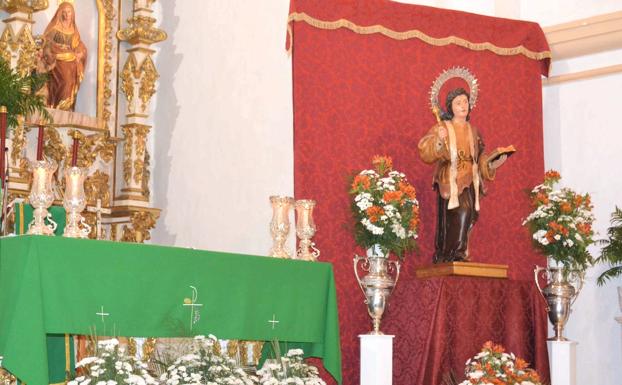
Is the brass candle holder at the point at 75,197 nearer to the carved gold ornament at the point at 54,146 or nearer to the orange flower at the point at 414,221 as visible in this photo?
the orange flower at the point at 414,221

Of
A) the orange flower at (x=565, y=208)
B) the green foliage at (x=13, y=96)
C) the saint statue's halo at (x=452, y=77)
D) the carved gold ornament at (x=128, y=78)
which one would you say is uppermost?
the carved gold ornament at (x=128, y=78)

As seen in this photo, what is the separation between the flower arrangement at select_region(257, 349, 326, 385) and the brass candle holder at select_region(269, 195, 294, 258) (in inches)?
30.1

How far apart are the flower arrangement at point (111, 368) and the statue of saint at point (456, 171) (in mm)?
3476

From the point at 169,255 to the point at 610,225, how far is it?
5154mm

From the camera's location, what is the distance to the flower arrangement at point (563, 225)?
28.8ft

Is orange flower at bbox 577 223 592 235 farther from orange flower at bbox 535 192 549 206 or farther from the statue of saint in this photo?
the statue of saint

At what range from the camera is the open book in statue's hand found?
8.62 metres

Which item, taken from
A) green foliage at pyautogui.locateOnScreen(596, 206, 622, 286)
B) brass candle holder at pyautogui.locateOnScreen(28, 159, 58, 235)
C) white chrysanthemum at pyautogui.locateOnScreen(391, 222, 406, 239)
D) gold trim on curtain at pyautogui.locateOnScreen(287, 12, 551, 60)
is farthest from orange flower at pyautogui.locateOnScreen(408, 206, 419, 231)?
brass candle holder at pyautogui.locateOnScreen(28, 159, 58, 235)

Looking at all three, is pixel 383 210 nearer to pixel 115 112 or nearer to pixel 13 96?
pixel 13 96

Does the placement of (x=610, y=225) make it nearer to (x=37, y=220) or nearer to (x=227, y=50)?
(x=227, y=50)

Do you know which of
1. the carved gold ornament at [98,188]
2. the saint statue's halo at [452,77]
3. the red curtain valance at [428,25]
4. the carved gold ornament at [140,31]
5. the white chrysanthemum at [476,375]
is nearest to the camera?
the white chrysanthemum at [476,375]

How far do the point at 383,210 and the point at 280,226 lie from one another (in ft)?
3.41

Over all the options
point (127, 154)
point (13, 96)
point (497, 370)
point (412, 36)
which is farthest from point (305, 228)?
point (127, 154)

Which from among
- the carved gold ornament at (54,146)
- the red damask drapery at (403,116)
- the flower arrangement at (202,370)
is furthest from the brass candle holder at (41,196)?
the carved gold ornament at (54,146)
